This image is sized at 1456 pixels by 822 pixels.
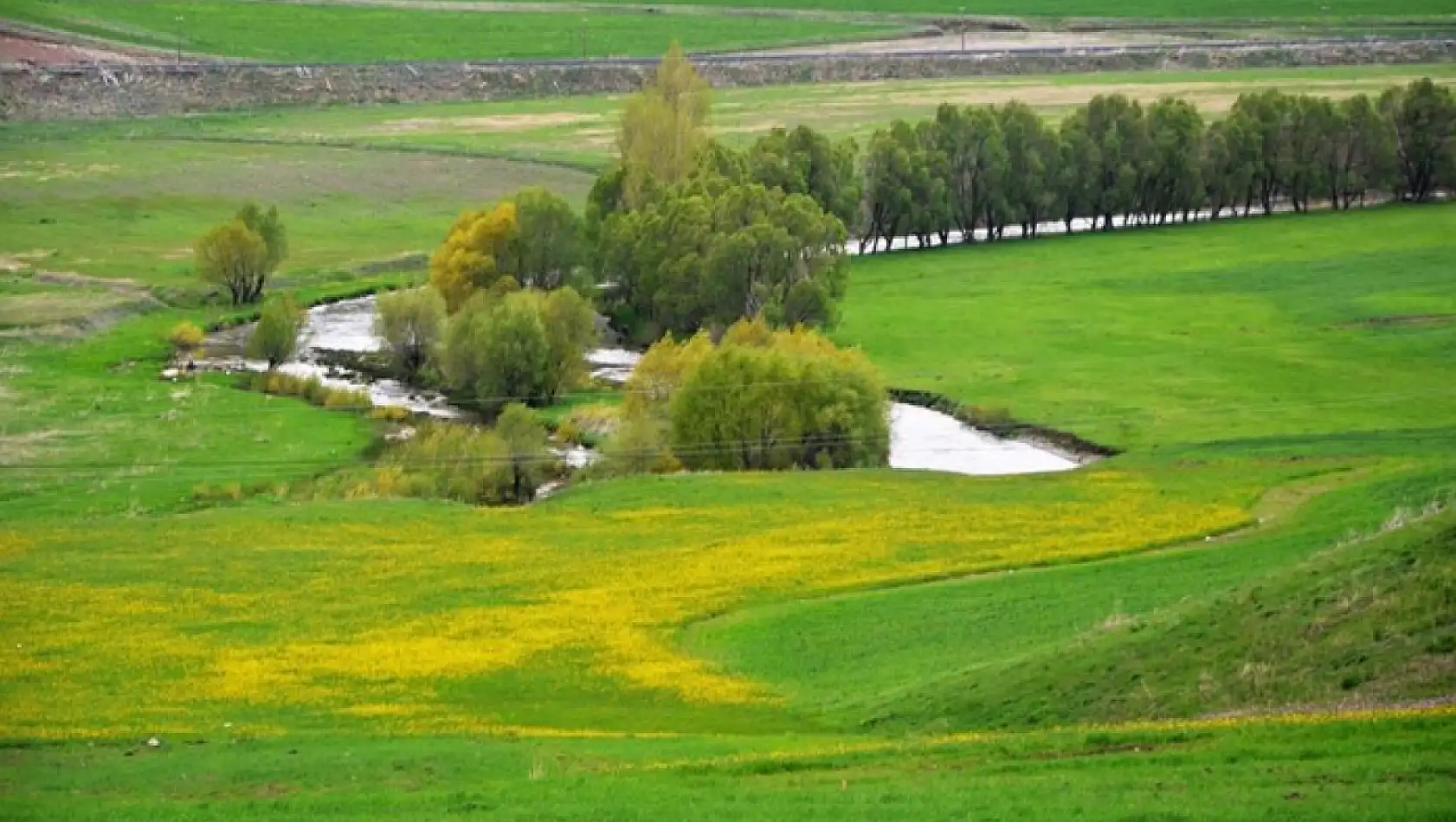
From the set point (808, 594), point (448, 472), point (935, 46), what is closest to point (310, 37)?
point (935, 46)

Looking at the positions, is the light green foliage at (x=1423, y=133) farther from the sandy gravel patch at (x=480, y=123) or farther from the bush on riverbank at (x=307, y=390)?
the bush on riverbank at (x=307, y=390)

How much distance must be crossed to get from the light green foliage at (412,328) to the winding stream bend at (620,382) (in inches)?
66.2

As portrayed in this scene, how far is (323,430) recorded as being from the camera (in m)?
70.6

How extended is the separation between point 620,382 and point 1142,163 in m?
45.7

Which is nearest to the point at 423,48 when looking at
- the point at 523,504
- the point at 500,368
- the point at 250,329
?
the point at 250,329

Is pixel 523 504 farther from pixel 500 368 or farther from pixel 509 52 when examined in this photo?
pixel 509 52

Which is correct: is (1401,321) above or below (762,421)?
below

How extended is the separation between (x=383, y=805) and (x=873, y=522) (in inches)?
1097

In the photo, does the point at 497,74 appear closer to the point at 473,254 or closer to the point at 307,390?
the point at 473,254

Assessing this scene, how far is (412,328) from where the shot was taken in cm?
8325

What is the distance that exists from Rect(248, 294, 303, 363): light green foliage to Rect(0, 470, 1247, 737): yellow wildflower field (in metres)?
24.3

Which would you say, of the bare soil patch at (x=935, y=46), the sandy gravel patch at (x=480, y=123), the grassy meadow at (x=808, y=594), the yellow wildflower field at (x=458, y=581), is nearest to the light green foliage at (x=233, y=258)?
the grassy meadow at (x=808, y=594)

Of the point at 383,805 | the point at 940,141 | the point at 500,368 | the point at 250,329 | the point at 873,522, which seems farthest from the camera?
the point at 940,141

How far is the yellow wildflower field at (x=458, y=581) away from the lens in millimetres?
36406
